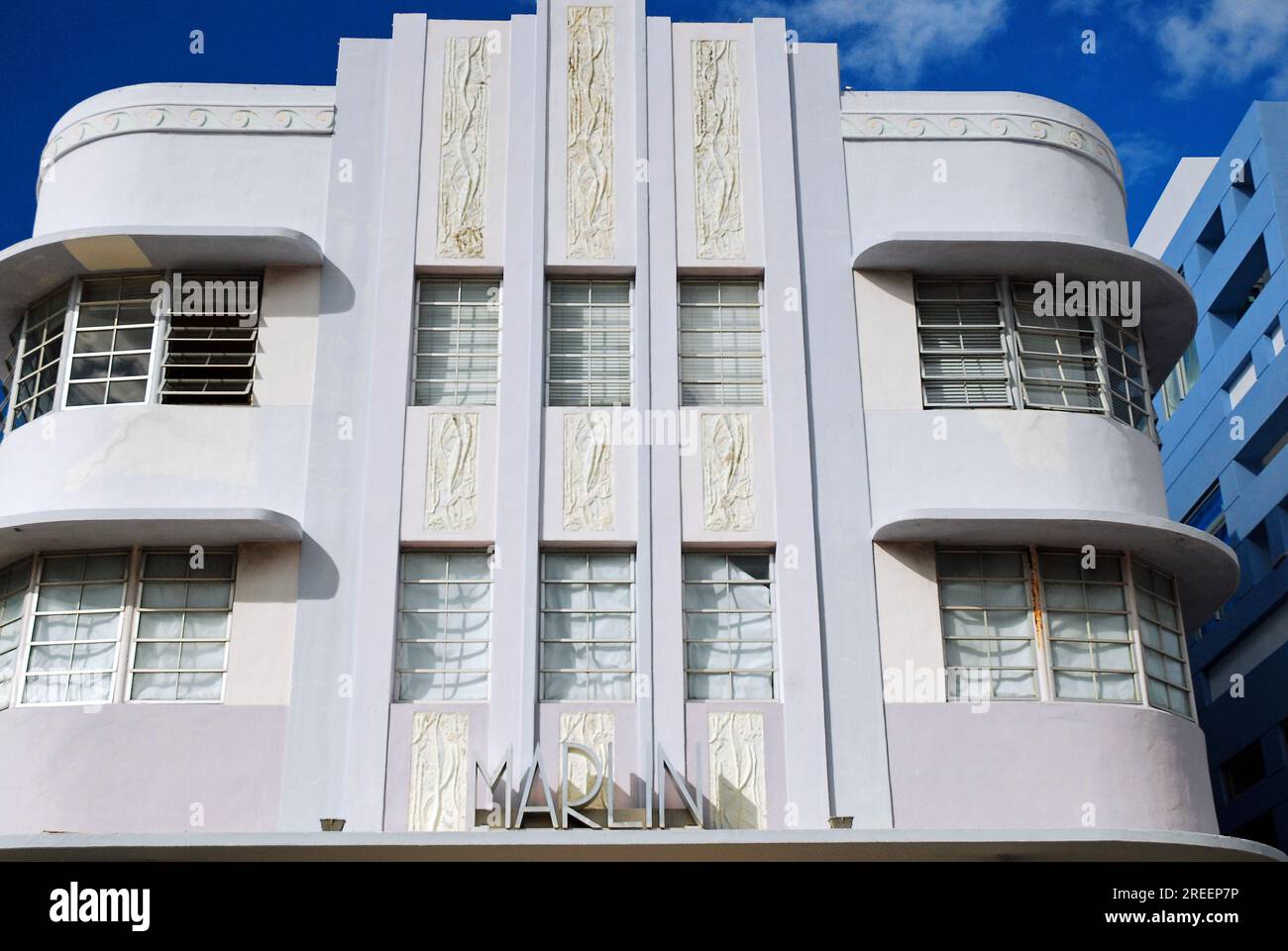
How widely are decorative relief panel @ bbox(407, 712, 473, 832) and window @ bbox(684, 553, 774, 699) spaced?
215 cm

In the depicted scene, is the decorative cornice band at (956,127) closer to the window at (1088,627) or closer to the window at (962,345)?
the window at (962,345)

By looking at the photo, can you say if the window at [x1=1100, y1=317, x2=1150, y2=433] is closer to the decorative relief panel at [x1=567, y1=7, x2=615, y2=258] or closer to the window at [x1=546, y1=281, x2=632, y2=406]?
the window at [x1=546, y1=281, x2=632, y2=406]

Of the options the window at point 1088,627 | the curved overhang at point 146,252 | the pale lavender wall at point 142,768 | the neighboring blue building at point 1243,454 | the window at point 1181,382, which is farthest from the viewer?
the window at point 1181,382

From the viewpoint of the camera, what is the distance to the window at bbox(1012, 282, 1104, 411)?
1620 centimetres

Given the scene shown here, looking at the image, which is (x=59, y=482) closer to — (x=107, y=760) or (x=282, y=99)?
(x=107, y=760)

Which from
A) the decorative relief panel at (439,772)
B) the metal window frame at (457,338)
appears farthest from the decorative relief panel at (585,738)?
the metal window frame at (457,338)

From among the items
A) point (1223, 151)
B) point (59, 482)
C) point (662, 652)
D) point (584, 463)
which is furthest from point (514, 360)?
point (1223, 151)

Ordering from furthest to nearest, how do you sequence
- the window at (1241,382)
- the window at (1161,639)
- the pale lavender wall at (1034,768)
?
the window at (1241,382) < the window at (1161,639) < the pale lavender wall at (1034,768)

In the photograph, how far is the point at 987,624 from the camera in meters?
15.1

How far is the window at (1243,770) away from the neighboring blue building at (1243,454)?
32 millimetres

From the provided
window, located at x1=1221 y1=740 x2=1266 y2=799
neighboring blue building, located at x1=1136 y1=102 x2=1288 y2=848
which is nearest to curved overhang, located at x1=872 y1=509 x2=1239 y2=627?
neighboring blue building, located at x1=1136 y1=102 x2=1288 y2=848

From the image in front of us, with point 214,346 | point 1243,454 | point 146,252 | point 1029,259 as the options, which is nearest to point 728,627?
point 1029,259

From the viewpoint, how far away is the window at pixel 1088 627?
14906 mm

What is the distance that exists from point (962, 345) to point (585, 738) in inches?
220
